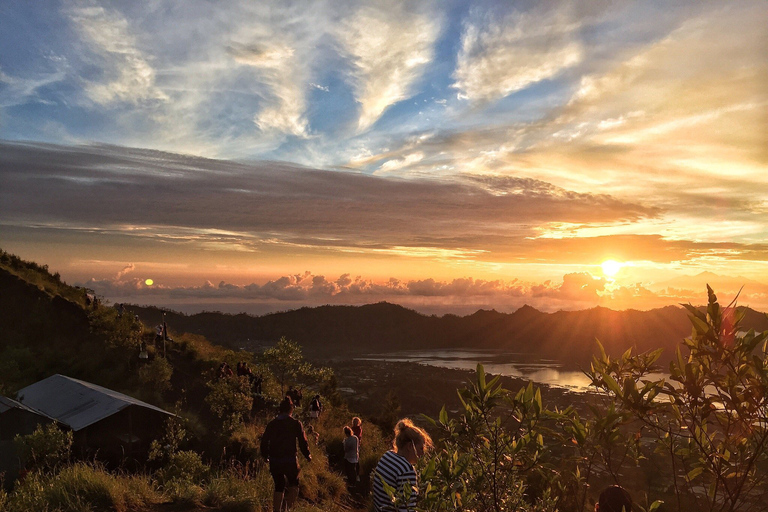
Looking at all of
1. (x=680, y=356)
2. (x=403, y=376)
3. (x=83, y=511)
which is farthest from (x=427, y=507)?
(x=403, y=376)

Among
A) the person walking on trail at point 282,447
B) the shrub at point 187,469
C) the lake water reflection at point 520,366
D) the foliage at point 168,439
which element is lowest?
the lake water reflection at point 520,366

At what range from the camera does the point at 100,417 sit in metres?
14.0

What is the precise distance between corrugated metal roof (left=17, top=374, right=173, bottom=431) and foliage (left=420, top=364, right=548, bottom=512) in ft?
48.2

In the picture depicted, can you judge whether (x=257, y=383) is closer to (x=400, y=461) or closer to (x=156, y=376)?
(x=156, y=376)

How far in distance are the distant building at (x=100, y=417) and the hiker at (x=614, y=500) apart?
14.1 metres

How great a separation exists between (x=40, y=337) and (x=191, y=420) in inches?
561

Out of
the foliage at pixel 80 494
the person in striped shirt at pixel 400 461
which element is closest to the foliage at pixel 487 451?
the person in striped shirt at pixel 400 461

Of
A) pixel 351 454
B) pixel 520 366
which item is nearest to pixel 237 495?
pixel 351 454

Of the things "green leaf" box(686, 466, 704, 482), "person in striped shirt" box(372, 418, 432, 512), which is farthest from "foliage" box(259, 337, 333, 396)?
"green leaf" box(686, 466, 704, 482)

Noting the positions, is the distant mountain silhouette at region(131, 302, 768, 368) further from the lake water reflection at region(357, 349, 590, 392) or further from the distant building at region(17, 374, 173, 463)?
the distant building at region(17, 374, 173, 463)

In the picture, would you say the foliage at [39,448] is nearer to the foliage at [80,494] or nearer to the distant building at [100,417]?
the foliage at [80,494]

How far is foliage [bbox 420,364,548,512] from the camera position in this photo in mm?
2404

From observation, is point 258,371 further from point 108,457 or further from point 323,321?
point 323,321

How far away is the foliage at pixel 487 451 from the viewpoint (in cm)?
240
